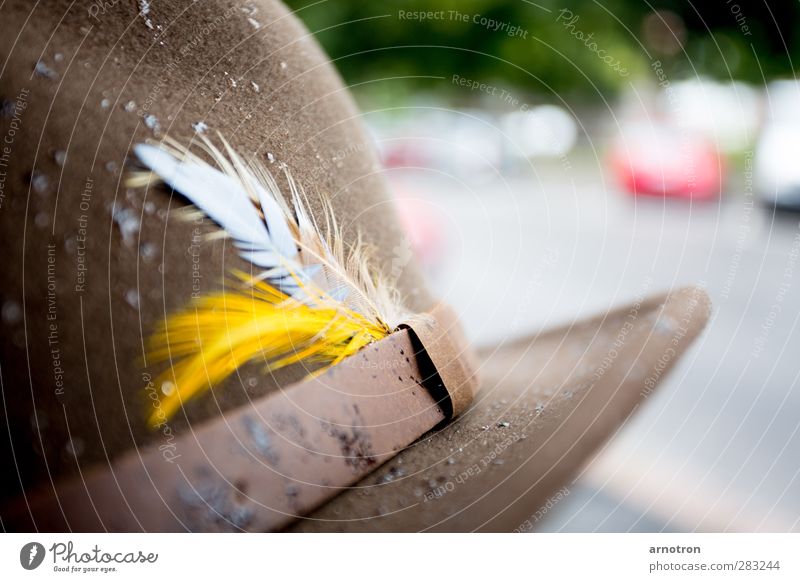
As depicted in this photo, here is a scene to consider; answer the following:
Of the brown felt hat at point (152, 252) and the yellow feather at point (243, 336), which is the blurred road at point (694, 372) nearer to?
the brown felt hat at point (152, 252)

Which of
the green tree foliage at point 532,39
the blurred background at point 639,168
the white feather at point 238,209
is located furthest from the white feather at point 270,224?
the green tree foliage at point 532,39

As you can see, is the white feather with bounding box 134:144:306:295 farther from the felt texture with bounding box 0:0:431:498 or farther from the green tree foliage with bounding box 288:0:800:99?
the green tree foliage with bounding box 288:0:800:99

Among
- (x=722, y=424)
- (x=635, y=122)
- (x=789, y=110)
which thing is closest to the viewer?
(x=789, y=110)

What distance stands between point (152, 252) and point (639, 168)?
4.05ft

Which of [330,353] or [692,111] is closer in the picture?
[330,353]

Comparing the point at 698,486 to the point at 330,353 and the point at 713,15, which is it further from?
the point at 713,15

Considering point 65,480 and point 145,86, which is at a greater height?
point 145,86

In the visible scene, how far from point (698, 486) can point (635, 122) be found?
837 mm

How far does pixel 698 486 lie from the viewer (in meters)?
0.80

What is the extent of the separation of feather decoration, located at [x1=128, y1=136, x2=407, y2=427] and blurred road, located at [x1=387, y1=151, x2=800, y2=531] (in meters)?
0.18

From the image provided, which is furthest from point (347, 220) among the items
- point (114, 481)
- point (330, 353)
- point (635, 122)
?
point (635, 122)

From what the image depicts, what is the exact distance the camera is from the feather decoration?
33 cm
